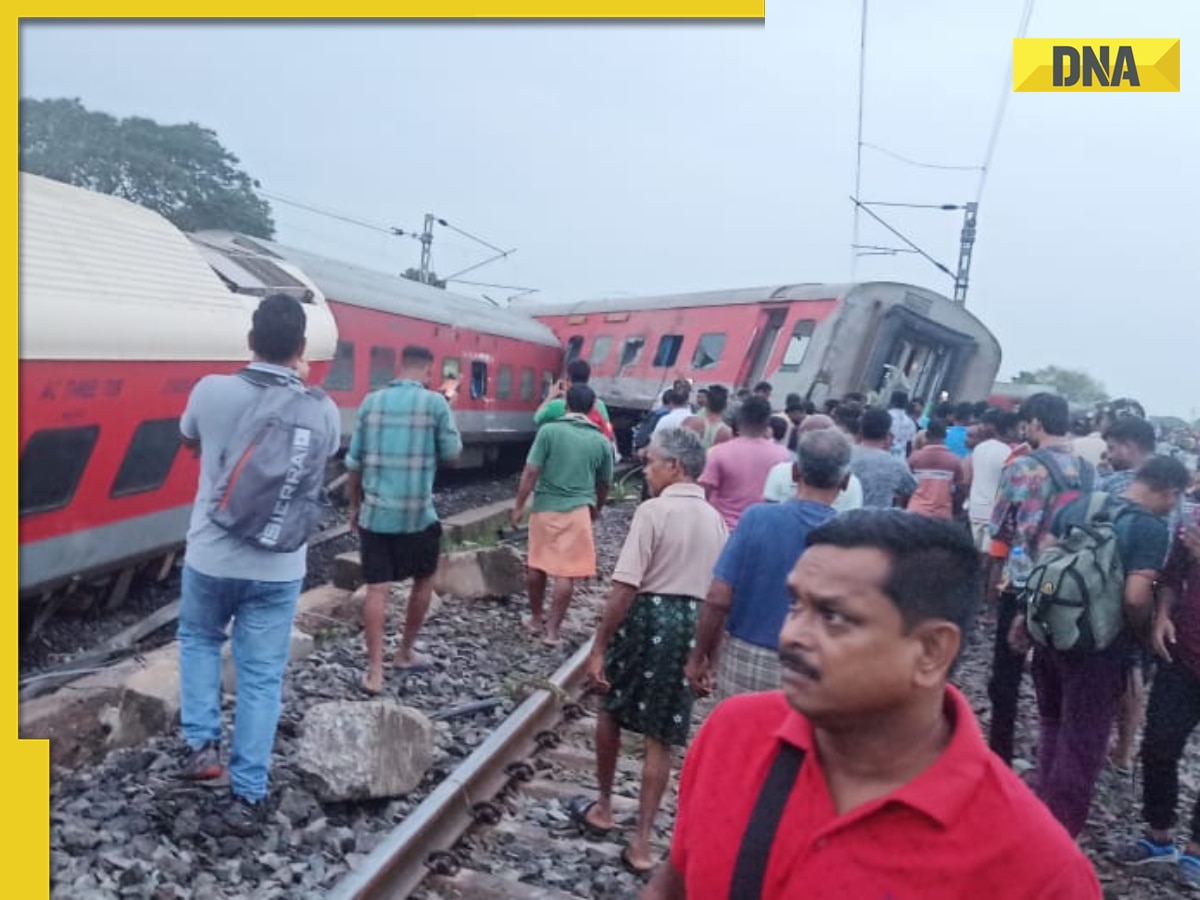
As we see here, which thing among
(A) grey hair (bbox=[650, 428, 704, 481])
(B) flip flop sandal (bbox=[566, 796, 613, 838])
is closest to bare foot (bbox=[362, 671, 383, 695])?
(B) flip flop sandal (bbox=[566, 796, 613, 838])

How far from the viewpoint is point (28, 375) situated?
512 centimetres

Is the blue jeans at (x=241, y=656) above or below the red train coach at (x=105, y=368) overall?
below

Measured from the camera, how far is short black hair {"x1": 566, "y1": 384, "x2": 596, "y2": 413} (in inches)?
255

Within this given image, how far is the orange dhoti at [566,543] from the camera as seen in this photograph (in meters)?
6.62

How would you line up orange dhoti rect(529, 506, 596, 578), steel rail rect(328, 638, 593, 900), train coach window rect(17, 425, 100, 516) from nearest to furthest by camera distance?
steel rail rect(328, 638, 593, 900), train coach window rect(17, 425, 100, 516), orange dhoti rect(529, 506, 596, 578)

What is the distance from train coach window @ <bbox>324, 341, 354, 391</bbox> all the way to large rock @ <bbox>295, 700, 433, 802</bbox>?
7.57m

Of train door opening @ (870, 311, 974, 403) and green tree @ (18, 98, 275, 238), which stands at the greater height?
green tree @ (18, 98, 275, 238)

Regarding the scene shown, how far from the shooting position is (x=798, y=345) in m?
15.6

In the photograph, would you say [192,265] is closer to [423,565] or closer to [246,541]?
[423,565]

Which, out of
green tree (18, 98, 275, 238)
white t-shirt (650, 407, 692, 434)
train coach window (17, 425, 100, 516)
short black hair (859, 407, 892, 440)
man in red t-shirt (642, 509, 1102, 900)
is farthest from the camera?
green tree (18, 98, 275, 238)

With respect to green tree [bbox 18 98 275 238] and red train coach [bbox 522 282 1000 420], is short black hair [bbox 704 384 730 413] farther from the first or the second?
green tree [bbox 18 98 275 238]

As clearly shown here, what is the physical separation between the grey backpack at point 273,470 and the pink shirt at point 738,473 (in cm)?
249

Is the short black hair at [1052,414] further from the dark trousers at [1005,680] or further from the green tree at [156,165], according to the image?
the green tree at [156,165]

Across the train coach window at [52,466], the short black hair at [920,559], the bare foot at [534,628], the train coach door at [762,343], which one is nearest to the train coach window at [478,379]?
the train coach door at [762,343]
